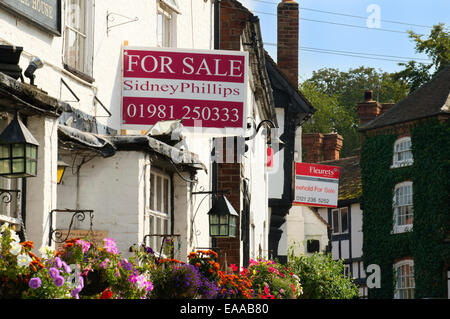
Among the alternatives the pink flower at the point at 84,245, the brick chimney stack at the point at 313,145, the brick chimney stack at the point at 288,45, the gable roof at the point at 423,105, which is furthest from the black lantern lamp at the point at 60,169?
the brick chimney stack at the point at 313,145

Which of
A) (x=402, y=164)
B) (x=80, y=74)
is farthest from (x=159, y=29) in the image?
(x=402, y=164)

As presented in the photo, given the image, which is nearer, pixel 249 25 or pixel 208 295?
pixel 208 295

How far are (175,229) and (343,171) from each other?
37247mm

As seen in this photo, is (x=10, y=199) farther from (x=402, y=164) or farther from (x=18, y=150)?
(x=402, y=164)

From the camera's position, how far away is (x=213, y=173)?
694 inches

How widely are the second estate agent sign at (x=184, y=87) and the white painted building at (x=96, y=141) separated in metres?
0.20

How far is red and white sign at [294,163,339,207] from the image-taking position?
30.5 metres

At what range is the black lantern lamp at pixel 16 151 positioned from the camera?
8453 millimetres

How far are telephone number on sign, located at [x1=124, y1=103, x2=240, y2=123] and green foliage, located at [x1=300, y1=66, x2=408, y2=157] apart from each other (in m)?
45.9

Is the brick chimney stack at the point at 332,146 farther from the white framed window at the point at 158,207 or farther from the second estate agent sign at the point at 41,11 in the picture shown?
the second estate agent sign at the point at 41,11

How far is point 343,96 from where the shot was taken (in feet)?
218

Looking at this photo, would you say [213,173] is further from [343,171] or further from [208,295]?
[343,171]

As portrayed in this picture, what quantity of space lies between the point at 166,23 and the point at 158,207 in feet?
11.2

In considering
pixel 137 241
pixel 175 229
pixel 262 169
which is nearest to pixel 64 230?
pixel 137 241
